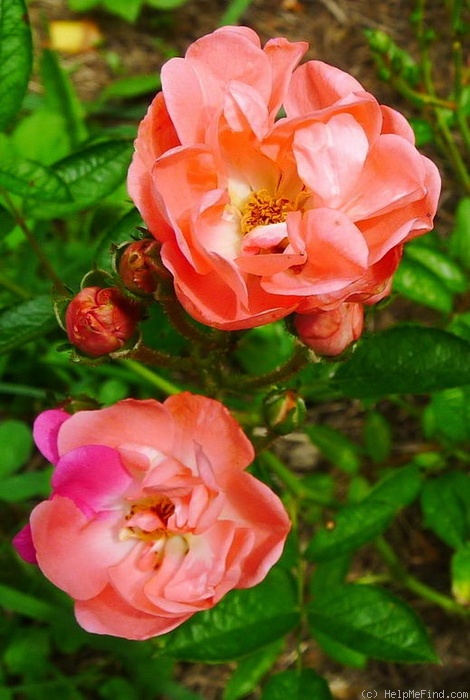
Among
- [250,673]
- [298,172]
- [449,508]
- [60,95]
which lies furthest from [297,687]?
[60,95]

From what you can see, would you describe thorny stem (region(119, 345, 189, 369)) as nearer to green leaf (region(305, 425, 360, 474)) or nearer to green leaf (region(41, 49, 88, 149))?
green leaf (region(305, 425, 360, 474))

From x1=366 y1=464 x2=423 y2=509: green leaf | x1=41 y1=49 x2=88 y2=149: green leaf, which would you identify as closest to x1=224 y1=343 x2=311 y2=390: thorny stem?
x1=366 y1=464 x2=423 y2=509: green leaf

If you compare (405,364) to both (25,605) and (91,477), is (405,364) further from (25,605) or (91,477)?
(25,605)

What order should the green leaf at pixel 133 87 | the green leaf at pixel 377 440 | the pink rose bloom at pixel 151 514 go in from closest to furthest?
the pink rose bloom at pixel 151 514 → the green leaf at pixel 377 440 → the green leaf at pixel 133 87

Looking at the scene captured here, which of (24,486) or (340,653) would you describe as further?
(24,486)

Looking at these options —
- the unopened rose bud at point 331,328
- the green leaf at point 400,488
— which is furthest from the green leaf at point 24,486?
the unopened rose bud at point 331,328

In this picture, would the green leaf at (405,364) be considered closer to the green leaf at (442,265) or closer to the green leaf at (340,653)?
the green leaf at (442,265)
